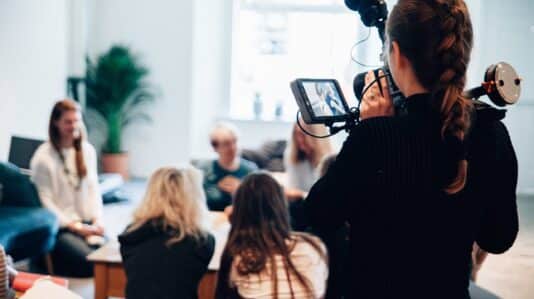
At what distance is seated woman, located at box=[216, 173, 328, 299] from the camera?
2211mm

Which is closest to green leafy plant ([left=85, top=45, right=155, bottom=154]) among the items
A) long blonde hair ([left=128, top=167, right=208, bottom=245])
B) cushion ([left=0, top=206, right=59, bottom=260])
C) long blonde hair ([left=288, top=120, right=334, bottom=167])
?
cushion ([left=0, top=206, right=59, bottom=260])

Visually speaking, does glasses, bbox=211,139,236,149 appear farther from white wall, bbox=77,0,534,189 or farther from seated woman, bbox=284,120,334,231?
white wall, bbox=77,0,534,189

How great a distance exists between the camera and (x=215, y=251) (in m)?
2.99

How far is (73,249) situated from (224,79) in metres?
3.50

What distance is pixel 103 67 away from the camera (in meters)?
6.47

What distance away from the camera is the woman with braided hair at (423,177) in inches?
37.7

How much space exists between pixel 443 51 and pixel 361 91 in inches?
9.2

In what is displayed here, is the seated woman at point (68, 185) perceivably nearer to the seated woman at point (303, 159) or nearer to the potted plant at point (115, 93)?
the seated woman at point (303, 159)

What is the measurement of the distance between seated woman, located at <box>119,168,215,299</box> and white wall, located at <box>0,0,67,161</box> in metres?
2.98

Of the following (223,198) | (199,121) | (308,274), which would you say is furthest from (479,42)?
(199,121)

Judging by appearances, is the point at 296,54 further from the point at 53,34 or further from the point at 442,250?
the point at 442,250

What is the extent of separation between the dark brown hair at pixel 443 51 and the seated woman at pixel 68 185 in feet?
10.6

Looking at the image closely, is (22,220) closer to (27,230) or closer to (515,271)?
(27,230)

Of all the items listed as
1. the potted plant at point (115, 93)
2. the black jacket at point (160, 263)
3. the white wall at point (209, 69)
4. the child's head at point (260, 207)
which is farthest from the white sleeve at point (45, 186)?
the white wall at point (209, 69)
